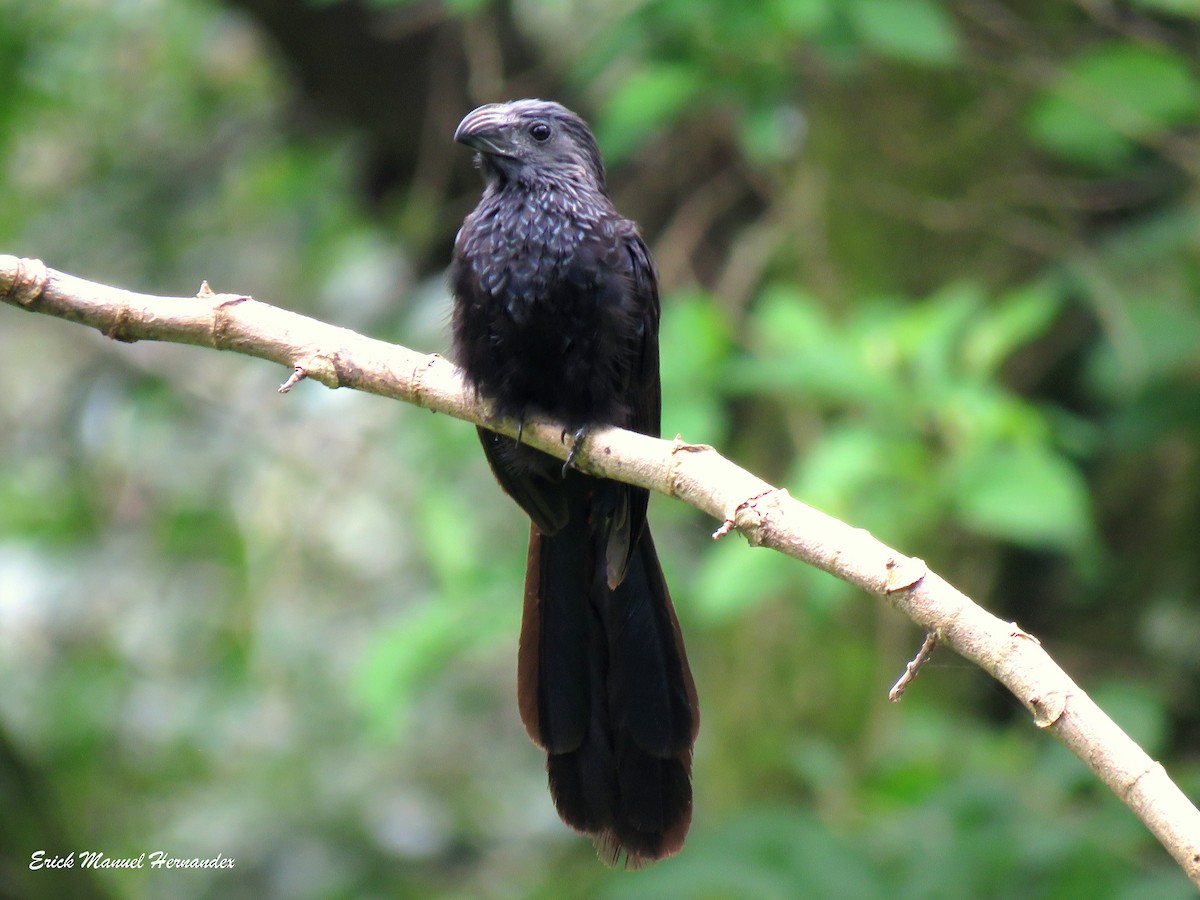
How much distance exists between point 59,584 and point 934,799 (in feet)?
14.1

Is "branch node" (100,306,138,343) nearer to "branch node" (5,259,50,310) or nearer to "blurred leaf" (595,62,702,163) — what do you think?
"branch node" (5,259,50,310)

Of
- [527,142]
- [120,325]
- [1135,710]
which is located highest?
[527,142]

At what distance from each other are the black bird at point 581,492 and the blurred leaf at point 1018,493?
752mm

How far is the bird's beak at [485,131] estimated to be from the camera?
3025mm

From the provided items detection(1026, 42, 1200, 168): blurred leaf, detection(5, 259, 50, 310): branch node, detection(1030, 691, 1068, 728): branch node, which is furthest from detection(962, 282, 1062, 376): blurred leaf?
detection(5, 259, 50, 310): branch node

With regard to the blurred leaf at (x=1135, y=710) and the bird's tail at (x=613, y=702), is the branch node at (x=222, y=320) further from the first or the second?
the blurred leaf at (x=1135, y=710)

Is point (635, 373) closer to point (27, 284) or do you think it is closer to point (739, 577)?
point (739, 577)

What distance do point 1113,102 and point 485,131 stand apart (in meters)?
1.74

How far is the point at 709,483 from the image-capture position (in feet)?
6.36

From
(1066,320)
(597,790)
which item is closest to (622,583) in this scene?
(597,790)

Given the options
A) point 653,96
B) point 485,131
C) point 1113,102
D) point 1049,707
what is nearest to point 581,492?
point 485,131

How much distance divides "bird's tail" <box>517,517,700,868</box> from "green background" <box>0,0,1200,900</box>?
369mm

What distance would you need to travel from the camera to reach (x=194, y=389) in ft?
18.3

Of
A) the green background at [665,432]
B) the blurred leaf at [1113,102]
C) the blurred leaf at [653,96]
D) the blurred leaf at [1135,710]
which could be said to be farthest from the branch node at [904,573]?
the blurred leaf at [1113,102]
